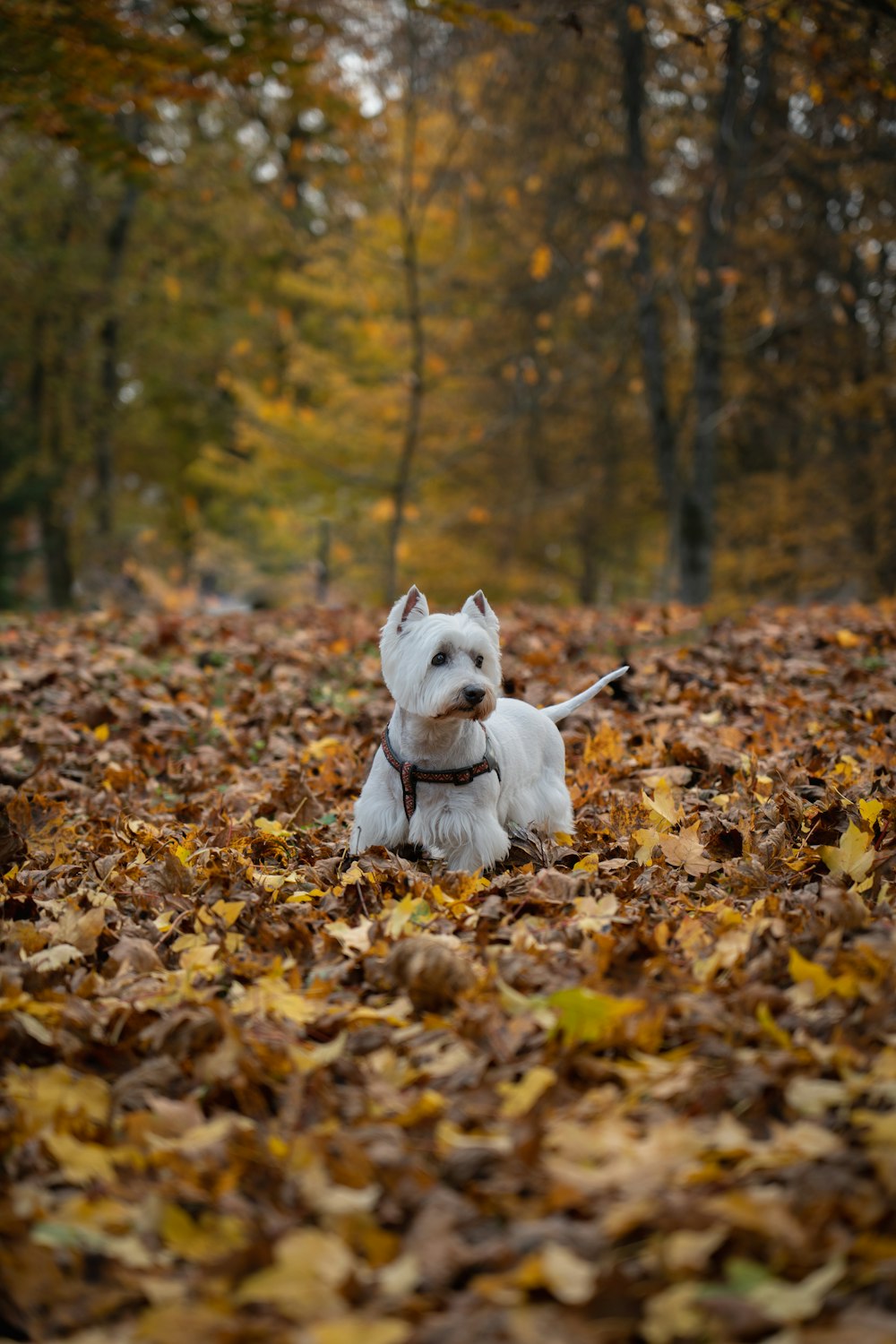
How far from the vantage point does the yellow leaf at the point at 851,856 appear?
3.35 meters

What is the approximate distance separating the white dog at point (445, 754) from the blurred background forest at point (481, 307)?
216 inches

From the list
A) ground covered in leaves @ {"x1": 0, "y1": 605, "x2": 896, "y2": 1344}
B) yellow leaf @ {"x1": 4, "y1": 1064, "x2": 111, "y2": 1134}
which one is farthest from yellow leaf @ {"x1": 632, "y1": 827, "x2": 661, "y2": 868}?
yellow leaf @ {"x1": 4, "y1": 1064, "x2": 111, "y2": 1134}

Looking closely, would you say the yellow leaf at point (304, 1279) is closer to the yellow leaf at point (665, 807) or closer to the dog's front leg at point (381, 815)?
the dog's front leg at point (381, 815)

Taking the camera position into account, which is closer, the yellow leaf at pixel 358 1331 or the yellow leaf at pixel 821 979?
the yellow leaf at pixel 358 1331

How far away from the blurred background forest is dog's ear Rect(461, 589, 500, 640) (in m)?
5.34

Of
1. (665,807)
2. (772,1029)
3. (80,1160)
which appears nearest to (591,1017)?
(772,1029)

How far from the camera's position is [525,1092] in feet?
7.46

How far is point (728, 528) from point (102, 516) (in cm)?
1075

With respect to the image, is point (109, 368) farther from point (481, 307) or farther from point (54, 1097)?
point (54, 1097)

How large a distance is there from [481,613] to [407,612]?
1.02ft

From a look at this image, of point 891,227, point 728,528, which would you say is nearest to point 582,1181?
point 891,227

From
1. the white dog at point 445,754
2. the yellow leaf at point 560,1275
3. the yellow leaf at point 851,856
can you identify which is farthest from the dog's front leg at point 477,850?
the yellow leaf at point 560,1275

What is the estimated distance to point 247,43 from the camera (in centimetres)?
720

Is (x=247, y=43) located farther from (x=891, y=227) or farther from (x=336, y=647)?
(x=891, y=227)
